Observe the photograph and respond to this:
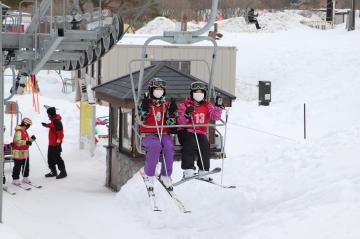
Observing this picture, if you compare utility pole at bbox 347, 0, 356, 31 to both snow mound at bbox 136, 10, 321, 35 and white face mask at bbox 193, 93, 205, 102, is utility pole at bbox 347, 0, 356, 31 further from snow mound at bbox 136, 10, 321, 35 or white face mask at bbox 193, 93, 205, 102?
white face mask at bbox 193, 93, 205, 102

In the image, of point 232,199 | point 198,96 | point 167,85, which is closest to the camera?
point 198,96

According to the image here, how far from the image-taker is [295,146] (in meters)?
13.5

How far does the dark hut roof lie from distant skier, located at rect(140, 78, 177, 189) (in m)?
2.92

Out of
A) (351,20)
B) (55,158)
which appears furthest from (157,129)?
(351,20)

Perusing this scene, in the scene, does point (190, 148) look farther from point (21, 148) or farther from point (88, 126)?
point (88, 126)

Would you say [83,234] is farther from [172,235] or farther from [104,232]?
[172,235]

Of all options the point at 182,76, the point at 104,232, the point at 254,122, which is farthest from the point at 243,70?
the point at 104,232

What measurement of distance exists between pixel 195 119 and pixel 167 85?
3.56m

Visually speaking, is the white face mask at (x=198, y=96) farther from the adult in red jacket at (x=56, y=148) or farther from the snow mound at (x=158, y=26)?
the snow mound at (x=158, y=26)

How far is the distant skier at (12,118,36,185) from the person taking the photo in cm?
1457

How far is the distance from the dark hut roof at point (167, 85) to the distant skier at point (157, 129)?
2.92 metres

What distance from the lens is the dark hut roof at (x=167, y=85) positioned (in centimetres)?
1314

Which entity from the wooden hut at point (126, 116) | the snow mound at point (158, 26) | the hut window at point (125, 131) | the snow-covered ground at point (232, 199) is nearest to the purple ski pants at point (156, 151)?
the snow-covered ground at point (232, 199)

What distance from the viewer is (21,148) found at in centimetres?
1470
